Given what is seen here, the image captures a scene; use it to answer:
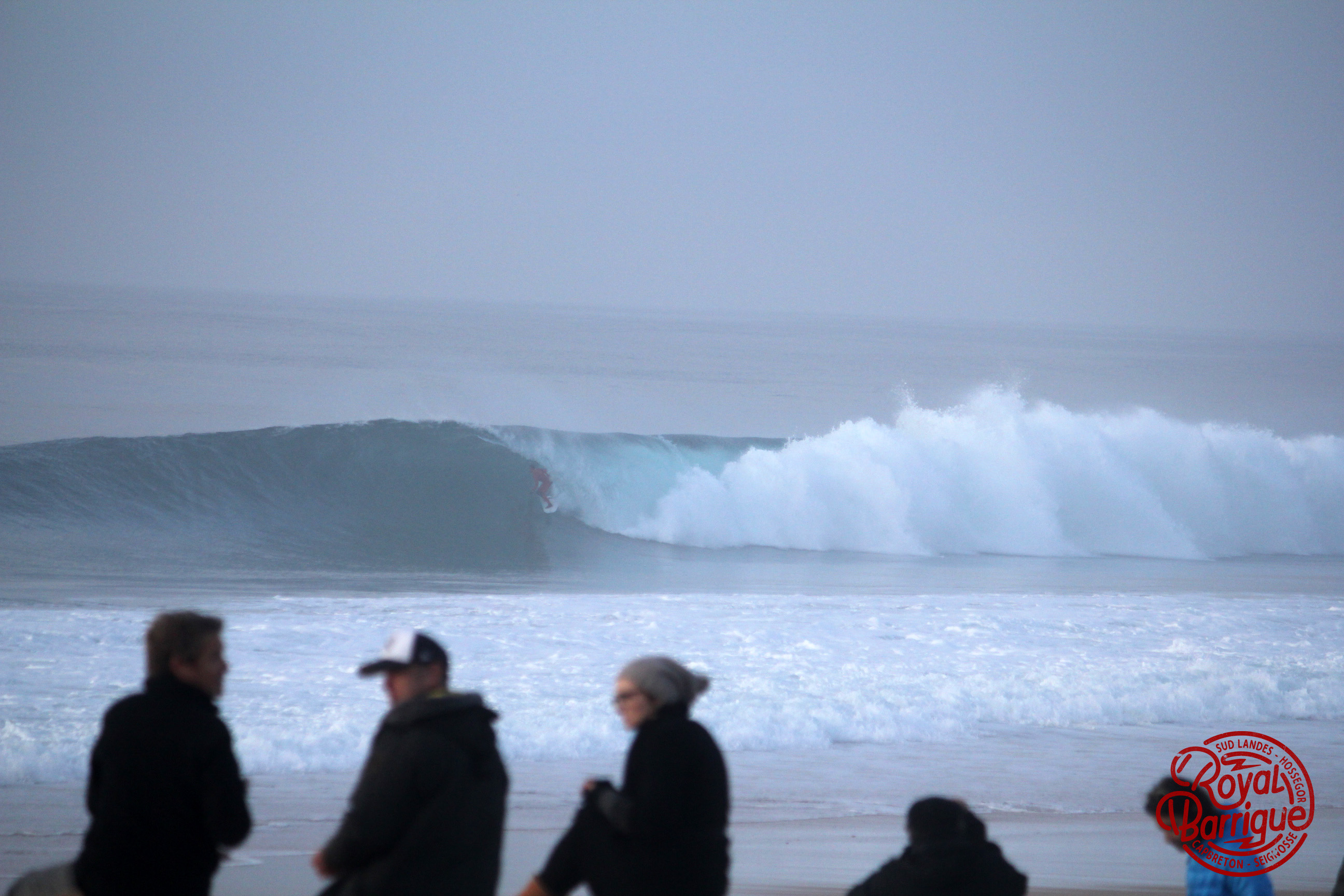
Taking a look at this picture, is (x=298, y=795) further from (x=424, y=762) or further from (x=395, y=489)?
(x=395, y=489)

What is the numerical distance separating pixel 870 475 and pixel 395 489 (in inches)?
328

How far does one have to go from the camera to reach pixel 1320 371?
82375 millimetres

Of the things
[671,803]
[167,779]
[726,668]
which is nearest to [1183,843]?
[671,803]

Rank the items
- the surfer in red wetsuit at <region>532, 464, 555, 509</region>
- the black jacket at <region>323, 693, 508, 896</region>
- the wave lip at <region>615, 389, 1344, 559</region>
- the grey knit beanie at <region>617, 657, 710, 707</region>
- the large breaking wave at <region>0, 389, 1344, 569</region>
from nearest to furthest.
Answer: the black jacket at <region>323, 693, 508, 896</region>, the grey knit beanie at <region>617, 657, 710, 707</region>, the large breaking wave at <region>0, 389, 1344, 569</region>, the surfer in red wetsuit at <region>532, 464, 555, 509</region>, the wave lip at <region>615, 389, 1344, 559</region>

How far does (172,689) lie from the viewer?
2.37 m

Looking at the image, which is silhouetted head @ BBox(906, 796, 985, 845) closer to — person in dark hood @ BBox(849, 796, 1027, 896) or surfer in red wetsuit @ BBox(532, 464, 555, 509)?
person in dark hood @ BBox(849, 796, 1027, 896)

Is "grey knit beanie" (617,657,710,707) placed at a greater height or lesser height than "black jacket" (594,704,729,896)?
greater

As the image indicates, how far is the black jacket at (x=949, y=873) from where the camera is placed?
8.77 feet

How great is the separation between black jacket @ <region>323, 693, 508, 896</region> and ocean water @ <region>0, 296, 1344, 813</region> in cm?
381

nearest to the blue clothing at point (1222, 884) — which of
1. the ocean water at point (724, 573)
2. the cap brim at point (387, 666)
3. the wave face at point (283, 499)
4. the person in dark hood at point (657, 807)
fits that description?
the person in dark hood at point (657, 807)

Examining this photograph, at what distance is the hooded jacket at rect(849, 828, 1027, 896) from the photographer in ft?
8.77

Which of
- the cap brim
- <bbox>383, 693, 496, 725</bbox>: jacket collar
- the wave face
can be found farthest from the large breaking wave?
<bbox>383, 693, 496, 725</bbox>: jacket collar

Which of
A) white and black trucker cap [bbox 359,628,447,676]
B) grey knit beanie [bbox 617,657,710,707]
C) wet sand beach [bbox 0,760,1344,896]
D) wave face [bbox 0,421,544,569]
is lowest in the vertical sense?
wet sand beach [bbox 0,760,1344,896]

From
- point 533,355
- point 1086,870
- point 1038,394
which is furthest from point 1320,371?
point 1086,870
